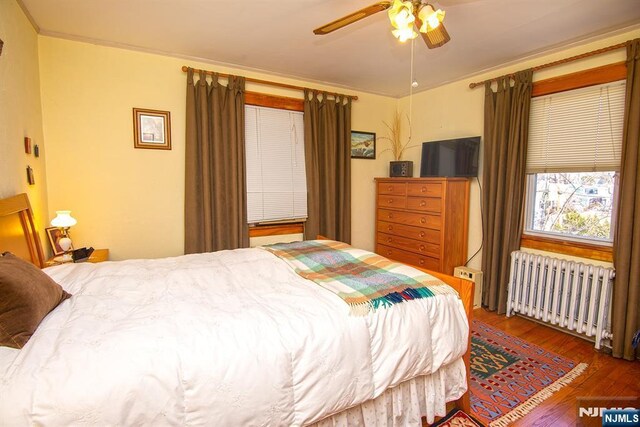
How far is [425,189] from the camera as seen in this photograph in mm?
3643

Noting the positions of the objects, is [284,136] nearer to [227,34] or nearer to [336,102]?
[336,102]

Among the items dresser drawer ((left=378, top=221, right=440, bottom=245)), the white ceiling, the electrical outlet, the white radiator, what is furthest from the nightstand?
the white radiator

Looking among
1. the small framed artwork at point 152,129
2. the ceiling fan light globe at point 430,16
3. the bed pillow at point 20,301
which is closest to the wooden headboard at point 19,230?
the bed pillow at point 20,301

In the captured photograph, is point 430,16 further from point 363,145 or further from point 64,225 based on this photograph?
point 64,225

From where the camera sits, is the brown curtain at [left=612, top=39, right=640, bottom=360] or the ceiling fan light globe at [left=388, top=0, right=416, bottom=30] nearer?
the ceiling fan light globe at [left=388, top=0, right=416, bottom=30]

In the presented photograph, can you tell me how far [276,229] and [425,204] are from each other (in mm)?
1787

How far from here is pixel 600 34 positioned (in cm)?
263

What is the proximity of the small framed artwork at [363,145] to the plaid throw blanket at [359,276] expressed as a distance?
81.9 inches

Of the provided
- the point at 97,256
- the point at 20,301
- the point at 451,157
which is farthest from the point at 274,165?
the point at 20,301

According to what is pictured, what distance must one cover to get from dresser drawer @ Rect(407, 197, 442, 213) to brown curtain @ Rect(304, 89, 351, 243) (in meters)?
0.80

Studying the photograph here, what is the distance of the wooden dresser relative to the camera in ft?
11.5

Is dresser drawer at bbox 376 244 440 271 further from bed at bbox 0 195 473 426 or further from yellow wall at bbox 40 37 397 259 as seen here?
yellow wall at bbox 40 37 397 259

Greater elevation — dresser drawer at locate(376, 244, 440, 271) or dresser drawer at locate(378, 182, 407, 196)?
dresser drawer at locate(378, 182, 407, 196)

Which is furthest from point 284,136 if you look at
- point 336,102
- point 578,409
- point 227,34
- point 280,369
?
point 578,409
